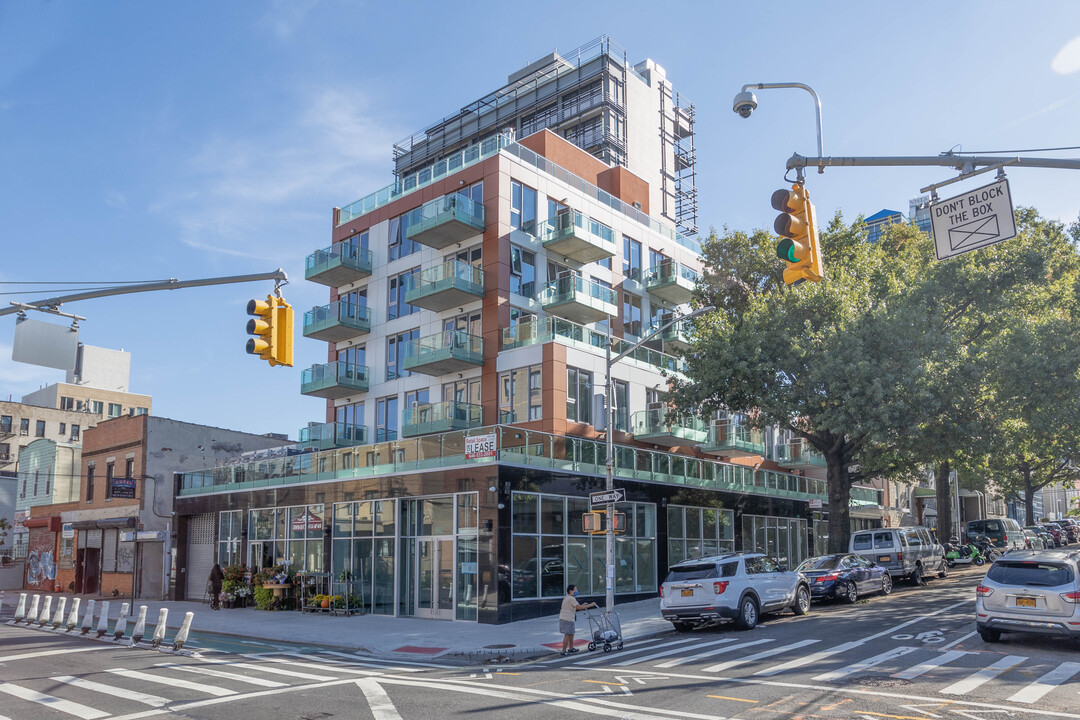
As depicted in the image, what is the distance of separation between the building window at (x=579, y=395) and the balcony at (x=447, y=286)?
5.14m

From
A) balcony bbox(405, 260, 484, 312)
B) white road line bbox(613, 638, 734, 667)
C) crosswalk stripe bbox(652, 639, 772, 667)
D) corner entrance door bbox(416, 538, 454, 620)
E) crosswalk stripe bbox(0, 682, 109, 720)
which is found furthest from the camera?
balcony bbox(405, 260, 484, 312)

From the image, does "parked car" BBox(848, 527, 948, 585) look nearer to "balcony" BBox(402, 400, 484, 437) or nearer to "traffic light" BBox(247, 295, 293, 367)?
"balcony" BBox(402, 400, 484, 437)

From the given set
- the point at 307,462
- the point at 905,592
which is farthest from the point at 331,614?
the point at 905,592

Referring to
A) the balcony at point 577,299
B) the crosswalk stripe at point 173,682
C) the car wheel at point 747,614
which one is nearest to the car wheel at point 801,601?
the car wheel at point 747,614

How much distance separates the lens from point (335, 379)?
127 feet

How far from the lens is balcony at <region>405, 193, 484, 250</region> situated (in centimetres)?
3409

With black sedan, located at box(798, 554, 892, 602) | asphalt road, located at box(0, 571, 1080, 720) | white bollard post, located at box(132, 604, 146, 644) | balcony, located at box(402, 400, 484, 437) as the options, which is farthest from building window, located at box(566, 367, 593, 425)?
white bollard post, located at box(132, 604, 146, 644)

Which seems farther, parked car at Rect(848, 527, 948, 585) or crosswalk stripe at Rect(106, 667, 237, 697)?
parked car at Rect(848, 527, 948, 585)

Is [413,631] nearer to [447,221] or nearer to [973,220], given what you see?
[447,221]

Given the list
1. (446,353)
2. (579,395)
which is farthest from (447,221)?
(579,395)

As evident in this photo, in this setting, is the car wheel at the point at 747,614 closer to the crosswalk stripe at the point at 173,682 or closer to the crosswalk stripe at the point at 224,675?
the crosswalk stripe at the point at 224,675

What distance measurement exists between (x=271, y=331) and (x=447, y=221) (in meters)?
22.1

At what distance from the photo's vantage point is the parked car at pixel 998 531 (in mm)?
46112

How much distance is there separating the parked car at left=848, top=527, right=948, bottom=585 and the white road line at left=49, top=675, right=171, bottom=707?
931 inches
